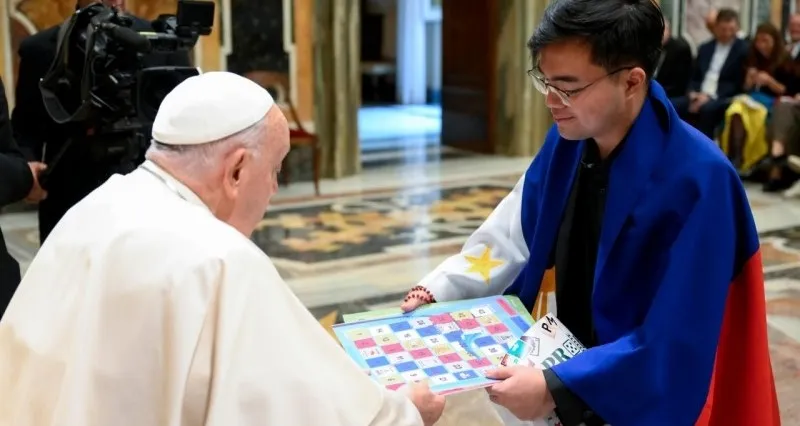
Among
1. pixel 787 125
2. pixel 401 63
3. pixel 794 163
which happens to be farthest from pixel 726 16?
pixel 401 63

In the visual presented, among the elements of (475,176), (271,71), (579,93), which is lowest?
(475,176)

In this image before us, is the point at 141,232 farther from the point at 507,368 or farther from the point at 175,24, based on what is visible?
the point at 175,24

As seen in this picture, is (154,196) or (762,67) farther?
(762,67)

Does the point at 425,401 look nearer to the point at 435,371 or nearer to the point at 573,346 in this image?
the point at 435,371

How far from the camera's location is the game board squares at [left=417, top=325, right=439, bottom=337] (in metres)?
2.02

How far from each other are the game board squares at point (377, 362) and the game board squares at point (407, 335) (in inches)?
3.6

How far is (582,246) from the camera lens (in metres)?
2.05

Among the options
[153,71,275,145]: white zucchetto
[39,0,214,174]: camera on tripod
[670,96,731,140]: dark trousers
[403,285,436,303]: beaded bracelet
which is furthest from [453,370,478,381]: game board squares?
[670,96,731,140]: dark trousers

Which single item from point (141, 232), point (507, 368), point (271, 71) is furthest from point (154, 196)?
point (271, 71)

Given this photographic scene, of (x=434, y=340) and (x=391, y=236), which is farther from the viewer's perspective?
(x=391, y=236)

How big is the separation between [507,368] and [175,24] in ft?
7.27

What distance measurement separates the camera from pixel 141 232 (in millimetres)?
1459

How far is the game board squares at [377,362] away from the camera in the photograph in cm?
188

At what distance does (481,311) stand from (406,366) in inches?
11.1
